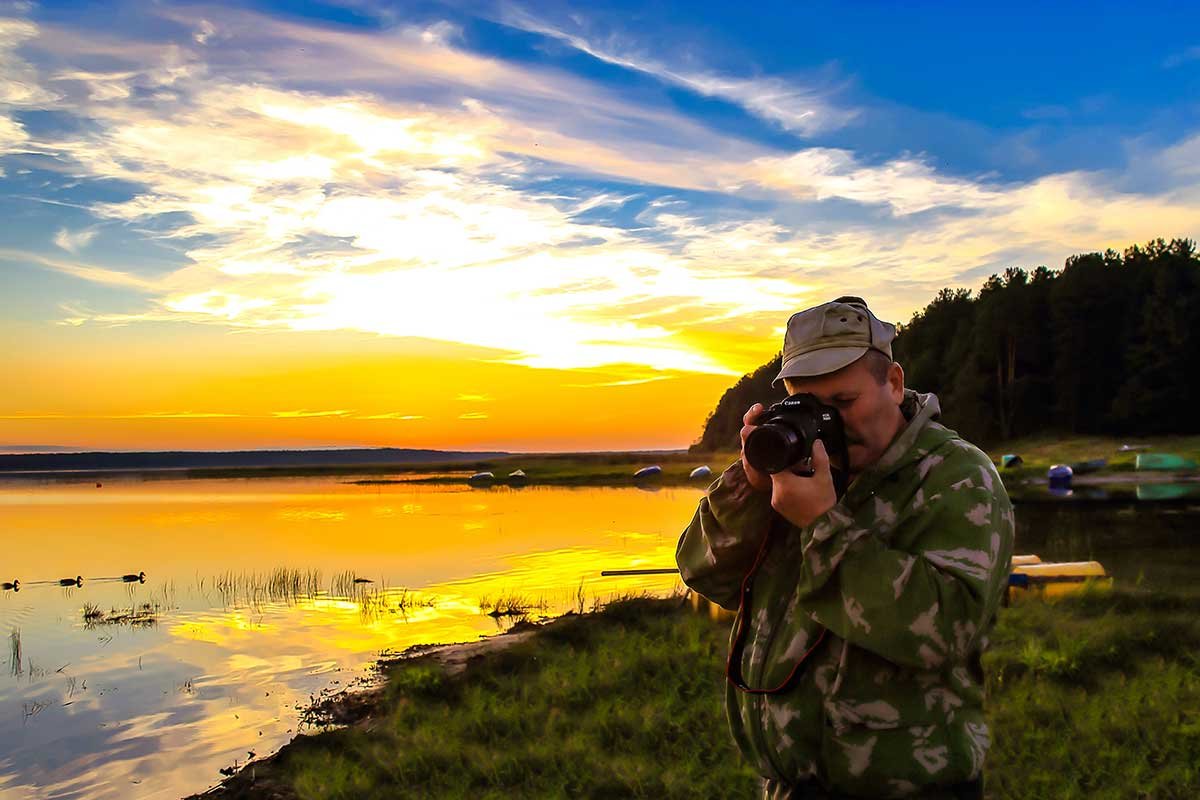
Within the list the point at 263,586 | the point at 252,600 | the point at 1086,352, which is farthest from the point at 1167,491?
Result: the point at 252,600

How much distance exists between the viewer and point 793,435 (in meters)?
2.29

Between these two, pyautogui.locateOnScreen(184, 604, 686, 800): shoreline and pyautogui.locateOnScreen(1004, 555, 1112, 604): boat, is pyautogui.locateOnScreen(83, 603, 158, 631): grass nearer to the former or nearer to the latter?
pyautogui.locateOnScreen(184, 604, 686, 800): shoreline

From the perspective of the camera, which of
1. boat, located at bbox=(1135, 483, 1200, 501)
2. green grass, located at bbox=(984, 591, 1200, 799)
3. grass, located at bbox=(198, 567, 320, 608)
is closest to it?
green grass, located at bbox=(984, 591, 1200, 799)

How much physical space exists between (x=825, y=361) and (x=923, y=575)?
1.95 ft

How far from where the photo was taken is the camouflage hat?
7.97 ft

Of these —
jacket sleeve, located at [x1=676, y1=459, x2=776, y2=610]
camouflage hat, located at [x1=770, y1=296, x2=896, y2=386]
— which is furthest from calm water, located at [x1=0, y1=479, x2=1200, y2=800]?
camouflage hat, located at [x1=770, y1=296, x2=896, y2=386]

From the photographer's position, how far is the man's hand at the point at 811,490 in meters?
2.32

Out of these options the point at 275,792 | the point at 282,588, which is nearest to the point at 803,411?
the point at 275,792

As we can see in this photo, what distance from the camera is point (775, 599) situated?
8.76ft

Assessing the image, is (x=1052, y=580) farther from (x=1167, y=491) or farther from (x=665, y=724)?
(x=1167, y=491)

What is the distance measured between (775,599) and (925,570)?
1.78ft

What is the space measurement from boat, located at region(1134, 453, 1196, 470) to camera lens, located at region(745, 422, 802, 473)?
55.1 meters

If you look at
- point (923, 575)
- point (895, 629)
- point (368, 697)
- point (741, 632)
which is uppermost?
point (923, 575)

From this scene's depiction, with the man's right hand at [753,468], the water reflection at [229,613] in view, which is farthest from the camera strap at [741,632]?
the water reflection at [229,613]
